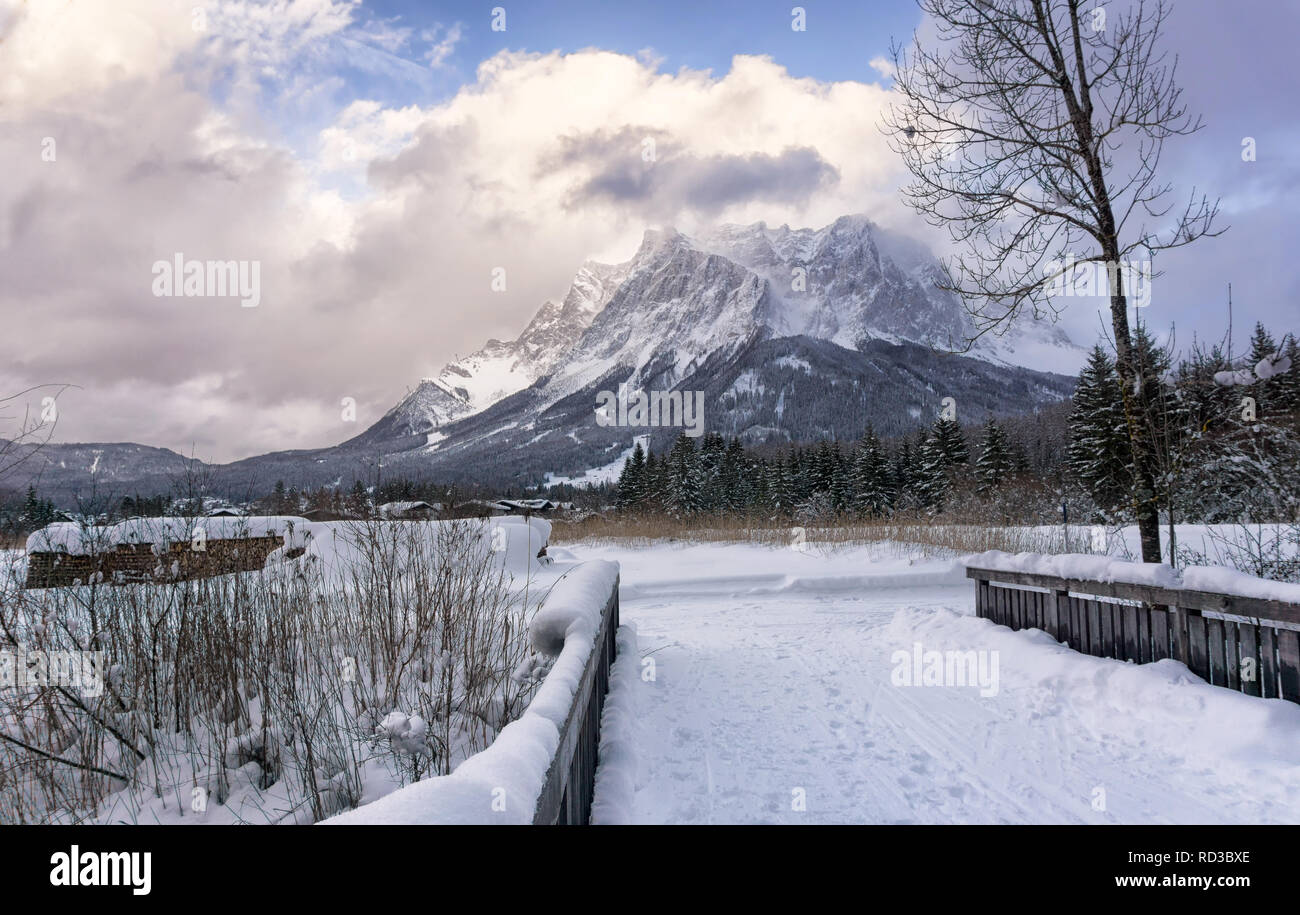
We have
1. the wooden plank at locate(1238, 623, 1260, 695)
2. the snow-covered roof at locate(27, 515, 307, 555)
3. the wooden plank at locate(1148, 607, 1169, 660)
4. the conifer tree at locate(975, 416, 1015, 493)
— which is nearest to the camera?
the snow-covered roof at locate(27, 515, 307, 555)

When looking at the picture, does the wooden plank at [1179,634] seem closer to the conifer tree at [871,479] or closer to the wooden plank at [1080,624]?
the wooden plank at [1080,624]

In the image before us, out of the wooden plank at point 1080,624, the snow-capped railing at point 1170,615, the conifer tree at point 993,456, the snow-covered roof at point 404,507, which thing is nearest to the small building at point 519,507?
the snow-covered roof at point 404,507

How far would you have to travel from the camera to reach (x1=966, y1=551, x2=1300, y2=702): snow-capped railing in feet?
13.2

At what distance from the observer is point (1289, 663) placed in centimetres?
394

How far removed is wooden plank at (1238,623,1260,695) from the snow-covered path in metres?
0.22

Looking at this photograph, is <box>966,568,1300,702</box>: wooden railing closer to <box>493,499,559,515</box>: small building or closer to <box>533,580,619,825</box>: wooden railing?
<box>533,580,619,825</box>: wooden railing

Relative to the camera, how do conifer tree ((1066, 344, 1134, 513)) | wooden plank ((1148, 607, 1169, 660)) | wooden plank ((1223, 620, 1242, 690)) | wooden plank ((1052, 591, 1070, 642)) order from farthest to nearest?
A: conifer tree ((1066, 344, 1134, 513)), wooden plank ((1052, 591, 1070, 642)), wooden plank ((1148, 607, 1169, 660)), wooden plank ((1223, 620, 1242, 690))

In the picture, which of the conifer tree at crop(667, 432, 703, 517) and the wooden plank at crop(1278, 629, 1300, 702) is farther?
the conifer tree at crop(667, 432, 703, 517)

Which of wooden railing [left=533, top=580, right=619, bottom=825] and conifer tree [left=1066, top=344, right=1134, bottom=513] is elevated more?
conifer tree [left=1066, top=344, right=1134, bottom=513]

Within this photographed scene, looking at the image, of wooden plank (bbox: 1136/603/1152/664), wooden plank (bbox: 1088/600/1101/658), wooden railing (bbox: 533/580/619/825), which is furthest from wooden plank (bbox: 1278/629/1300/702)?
wooden railing (bbox: 533/580/619/825)

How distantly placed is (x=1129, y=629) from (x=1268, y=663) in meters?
1.09
